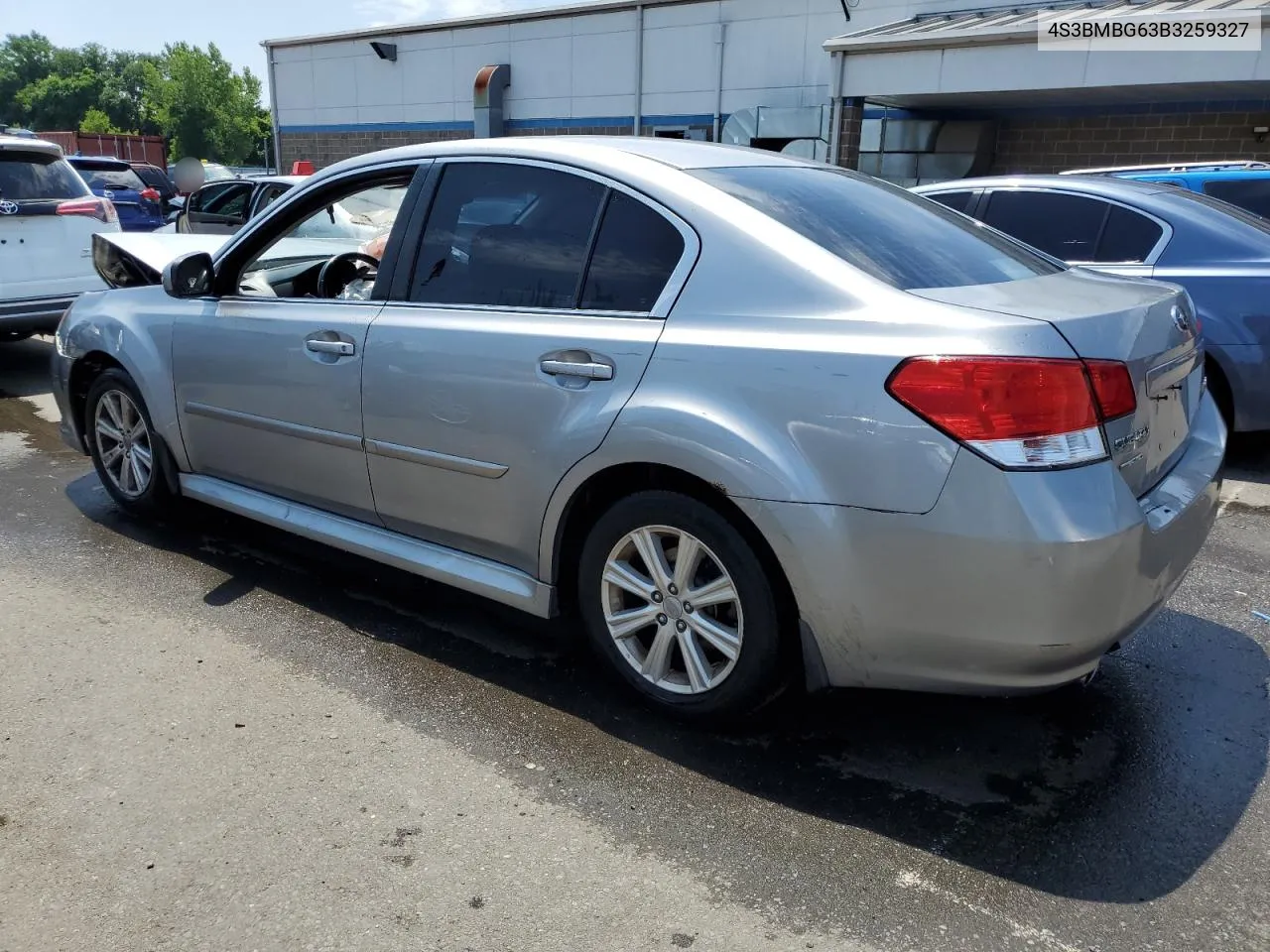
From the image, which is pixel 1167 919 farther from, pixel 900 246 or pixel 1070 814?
pixel 900 246

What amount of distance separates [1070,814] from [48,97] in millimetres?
127922

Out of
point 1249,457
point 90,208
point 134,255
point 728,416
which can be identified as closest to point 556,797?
point 728,416

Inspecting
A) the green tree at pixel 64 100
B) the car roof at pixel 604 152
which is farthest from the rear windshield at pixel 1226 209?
the green tree at pixel 64 100

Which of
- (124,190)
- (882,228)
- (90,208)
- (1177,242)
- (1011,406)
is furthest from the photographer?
(124,190)

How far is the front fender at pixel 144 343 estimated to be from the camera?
14.4 ft

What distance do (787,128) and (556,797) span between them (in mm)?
15682

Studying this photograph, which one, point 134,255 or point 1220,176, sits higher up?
point 1220,176

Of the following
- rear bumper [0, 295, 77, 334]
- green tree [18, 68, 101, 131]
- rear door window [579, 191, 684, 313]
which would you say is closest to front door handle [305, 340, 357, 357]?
rear door window [579, 191, 684, 313]

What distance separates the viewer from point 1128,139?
1447 centimetres

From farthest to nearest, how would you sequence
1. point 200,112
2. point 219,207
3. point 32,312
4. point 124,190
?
point 200,112 → point 124,190 → point 219,207 → point 32,312

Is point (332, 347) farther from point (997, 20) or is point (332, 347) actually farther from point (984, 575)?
point (997, 20)

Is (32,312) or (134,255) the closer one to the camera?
(134,255)

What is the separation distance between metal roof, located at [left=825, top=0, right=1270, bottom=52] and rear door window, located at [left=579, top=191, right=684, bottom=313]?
36.4 feet

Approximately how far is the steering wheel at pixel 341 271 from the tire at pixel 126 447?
965mm
